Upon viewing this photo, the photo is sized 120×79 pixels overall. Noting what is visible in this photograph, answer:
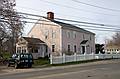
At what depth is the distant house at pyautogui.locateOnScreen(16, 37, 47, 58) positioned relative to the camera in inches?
2015

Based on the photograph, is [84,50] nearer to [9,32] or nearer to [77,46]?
[77,46]

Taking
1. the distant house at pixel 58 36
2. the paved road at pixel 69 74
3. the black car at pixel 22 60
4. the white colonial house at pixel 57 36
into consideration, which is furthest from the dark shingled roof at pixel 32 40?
the paved road at pixel 69 74

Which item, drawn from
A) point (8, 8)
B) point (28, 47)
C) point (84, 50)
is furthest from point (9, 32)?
point (84, 50)

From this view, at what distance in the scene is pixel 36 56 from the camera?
53.4 metres

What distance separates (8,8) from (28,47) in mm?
14112

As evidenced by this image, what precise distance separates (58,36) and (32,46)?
5817 millimetres

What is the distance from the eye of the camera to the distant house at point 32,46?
5119cm

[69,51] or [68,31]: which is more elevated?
[68,31]

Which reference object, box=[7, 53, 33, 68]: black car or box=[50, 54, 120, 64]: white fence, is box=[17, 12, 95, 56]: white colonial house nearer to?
box=[50, 54, 120, 64]: white fence

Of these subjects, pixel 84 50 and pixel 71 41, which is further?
pixel 84 50

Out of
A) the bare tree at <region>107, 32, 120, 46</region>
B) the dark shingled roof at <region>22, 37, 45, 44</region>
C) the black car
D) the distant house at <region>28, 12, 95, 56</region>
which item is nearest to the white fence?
the black car

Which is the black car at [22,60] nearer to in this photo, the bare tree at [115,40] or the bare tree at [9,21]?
the bare tree at [9,21]

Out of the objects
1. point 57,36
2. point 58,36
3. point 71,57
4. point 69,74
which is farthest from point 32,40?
point 69,74

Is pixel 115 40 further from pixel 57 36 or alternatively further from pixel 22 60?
pixel 22 60
